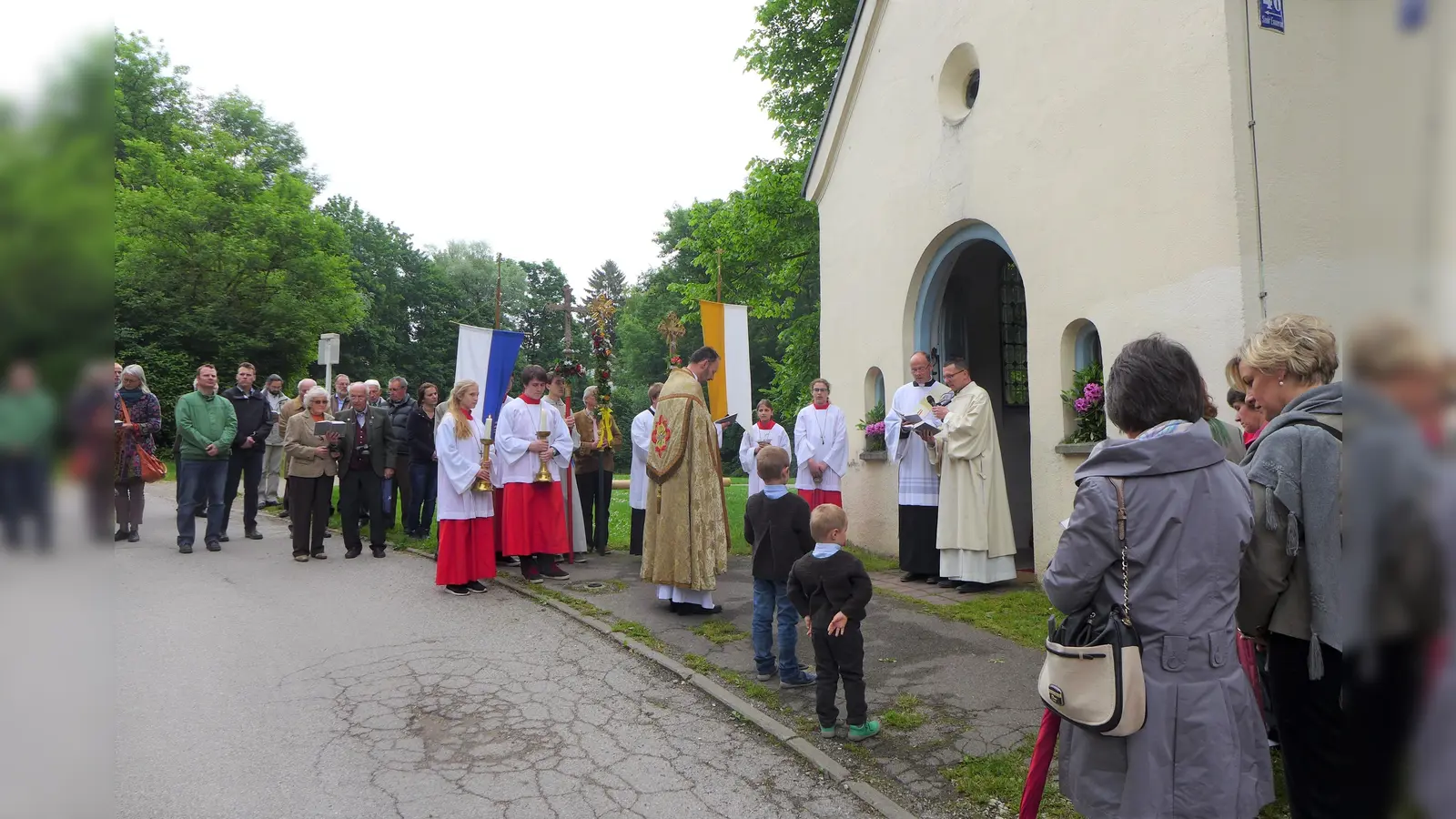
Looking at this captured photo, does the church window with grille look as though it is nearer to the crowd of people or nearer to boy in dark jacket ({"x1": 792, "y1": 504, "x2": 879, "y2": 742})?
the crowd of people

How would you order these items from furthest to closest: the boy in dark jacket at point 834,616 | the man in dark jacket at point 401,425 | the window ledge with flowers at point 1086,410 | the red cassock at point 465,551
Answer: the man in dark jacket at point 401,425, the red cassock at point 465,551, the window ledge with flowers at point 1086,410, the boy in dark jacket at point 834,616

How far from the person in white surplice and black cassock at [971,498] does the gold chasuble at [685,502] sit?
231 cm

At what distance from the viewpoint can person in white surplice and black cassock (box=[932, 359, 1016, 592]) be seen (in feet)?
26.5

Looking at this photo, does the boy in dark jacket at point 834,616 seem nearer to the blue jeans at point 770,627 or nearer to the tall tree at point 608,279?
the blue jeans at point 770,627

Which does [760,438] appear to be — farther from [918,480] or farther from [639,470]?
[918,480]

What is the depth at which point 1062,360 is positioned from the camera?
25.6 feet

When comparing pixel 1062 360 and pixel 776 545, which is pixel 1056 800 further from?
pixel 1062 360

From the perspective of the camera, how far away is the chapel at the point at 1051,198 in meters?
6.16

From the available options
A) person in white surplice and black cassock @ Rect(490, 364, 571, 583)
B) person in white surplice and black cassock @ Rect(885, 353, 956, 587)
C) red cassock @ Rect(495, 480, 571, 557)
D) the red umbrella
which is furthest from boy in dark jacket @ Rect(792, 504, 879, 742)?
red cassock @ Rect(495, 480, 571, 557)

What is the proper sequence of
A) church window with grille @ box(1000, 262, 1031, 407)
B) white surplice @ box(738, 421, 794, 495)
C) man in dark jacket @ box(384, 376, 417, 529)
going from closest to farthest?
church window with grille @ box(1000, 262, 1031, 407)
white surplice @ box(738, 421, 794, 495)
man in dark jacket @ box(384, 376, 417, 529)
